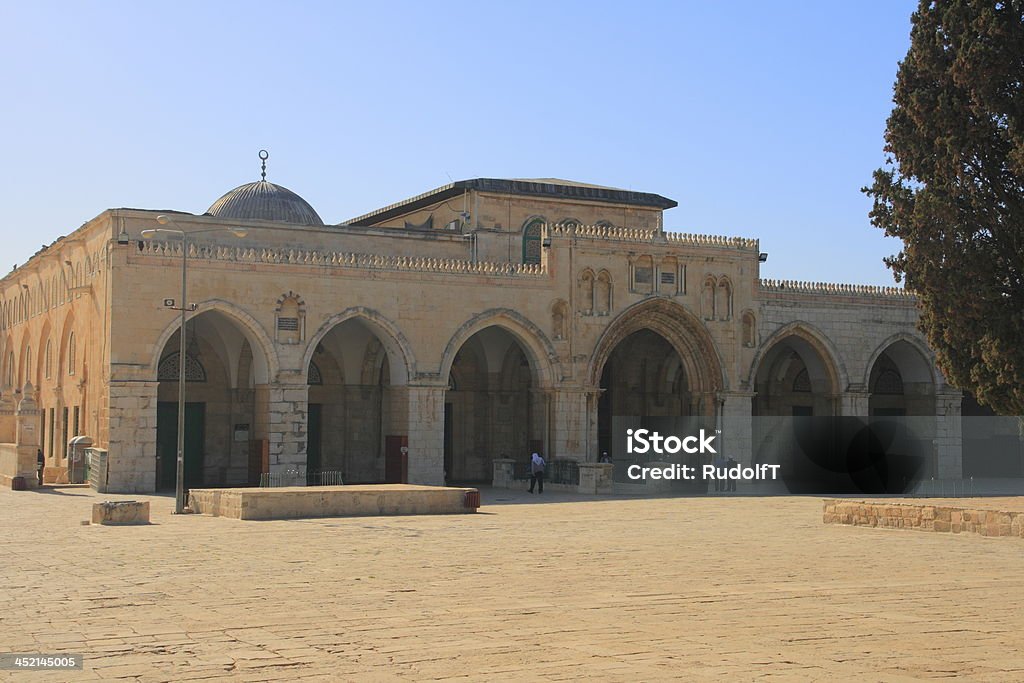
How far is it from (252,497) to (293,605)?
10334mm

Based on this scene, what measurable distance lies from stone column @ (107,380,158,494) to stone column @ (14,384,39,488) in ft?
8.31

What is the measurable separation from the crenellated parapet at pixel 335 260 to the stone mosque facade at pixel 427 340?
0.07 m

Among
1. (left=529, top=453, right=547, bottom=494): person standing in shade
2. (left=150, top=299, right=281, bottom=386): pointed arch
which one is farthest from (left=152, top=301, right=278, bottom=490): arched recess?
(left=529, top=453, right=547, bottom=494): person standing in shade

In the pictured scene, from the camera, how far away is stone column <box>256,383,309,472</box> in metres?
29.5

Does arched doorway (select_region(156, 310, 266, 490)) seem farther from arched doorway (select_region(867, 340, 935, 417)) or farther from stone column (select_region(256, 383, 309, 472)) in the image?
arched doorway (select_region(867, 340, 935, 417))

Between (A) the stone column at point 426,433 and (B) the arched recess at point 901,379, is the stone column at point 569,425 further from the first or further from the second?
(B) the arched recess at point 901,379


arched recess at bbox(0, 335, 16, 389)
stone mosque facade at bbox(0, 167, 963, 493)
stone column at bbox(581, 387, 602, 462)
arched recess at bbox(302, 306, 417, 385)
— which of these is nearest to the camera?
stone mosque facade at bbox(0, 167, 963, 493)

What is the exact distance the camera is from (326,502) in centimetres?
2181

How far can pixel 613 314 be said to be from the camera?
33.9m

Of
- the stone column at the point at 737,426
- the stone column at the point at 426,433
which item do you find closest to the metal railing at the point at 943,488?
the stone column at the point at 737,426

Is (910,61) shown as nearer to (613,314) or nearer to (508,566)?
(613,314)

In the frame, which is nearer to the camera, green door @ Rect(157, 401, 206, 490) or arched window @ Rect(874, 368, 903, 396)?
green door @ Rect(157, 401, 206, 490)

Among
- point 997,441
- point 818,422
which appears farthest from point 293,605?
point 997,441

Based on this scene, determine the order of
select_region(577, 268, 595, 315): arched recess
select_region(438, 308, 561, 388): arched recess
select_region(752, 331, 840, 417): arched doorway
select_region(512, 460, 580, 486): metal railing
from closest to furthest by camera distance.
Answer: select_region(512, 460, 580, 486): metal railing
select_region(438, 308, 561, 388): arched recess
select_region(577, 268, 595, 315): arched recess
select_region(752, 331, 840, 417): arched doorway
